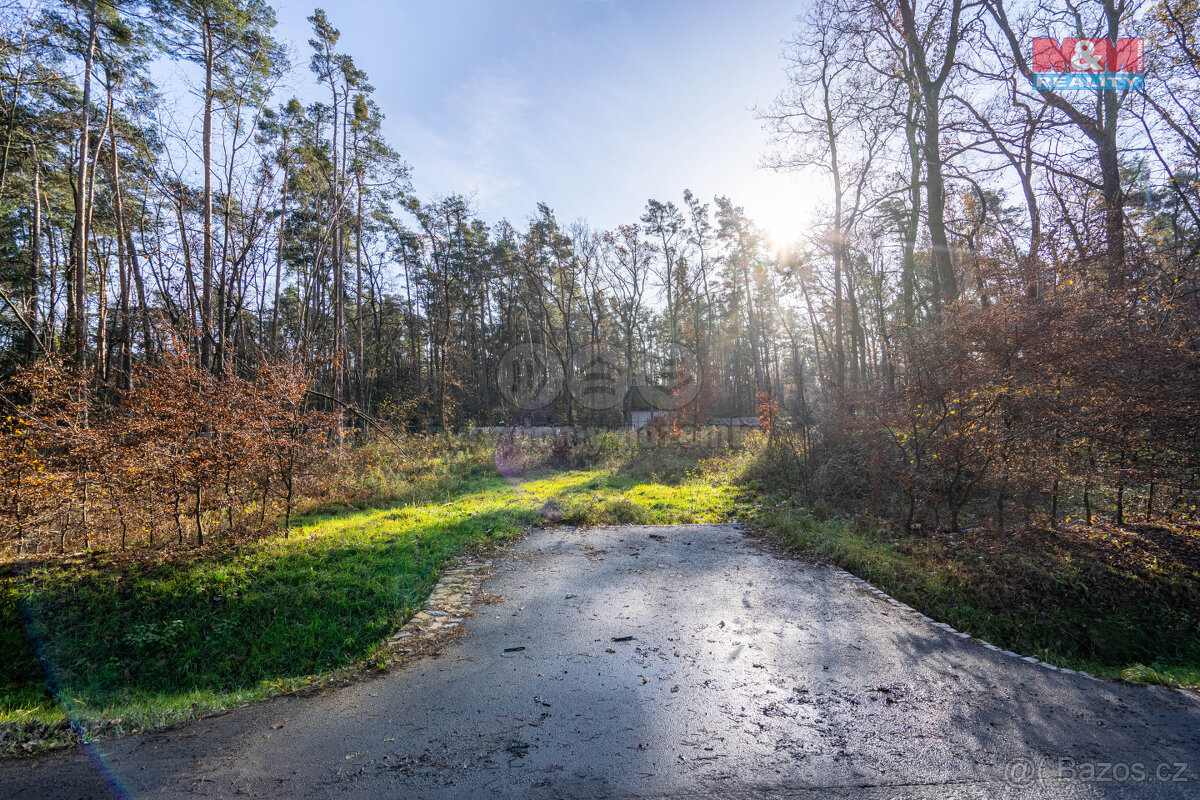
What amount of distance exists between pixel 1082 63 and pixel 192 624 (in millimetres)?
17779

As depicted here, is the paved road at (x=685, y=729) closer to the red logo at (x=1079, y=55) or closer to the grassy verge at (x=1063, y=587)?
the grassy verge at (x=1063, y=587)

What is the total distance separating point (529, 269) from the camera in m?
27.8

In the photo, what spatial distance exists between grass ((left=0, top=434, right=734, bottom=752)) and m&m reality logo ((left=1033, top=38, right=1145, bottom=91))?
1449 centimetres

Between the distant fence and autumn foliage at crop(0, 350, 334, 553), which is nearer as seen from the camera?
autumn foliage at crop(0, 350, 334, 553)

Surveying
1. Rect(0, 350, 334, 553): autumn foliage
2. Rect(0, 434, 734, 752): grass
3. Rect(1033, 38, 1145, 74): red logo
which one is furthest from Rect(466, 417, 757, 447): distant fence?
Rect(1033, 38, 1145, 74): red logo

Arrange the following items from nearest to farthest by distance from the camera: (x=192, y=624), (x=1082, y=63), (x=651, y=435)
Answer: (x=192, y=624)
(x=1082, y=63)
(x=651, y=435)

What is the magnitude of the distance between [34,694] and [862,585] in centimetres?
890

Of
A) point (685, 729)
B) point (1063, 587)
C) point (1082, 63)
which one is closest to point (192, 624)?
point (685, 729)

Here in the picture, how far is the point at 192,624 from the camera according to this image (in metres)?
5.29

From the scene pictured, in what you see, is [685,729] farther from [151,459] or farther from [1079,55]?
[1079,55]

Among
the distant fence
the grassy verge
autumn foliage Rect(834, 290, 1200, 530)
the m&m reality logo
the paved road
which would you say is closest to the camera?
the paved road

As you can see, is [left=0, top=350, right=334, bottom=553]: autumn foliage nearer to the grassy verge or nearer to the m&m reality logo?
the grassy verge

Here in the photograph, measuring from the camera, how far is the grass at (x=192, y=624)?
4.09 meters

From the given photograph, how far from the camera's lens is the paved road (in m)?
2.63
